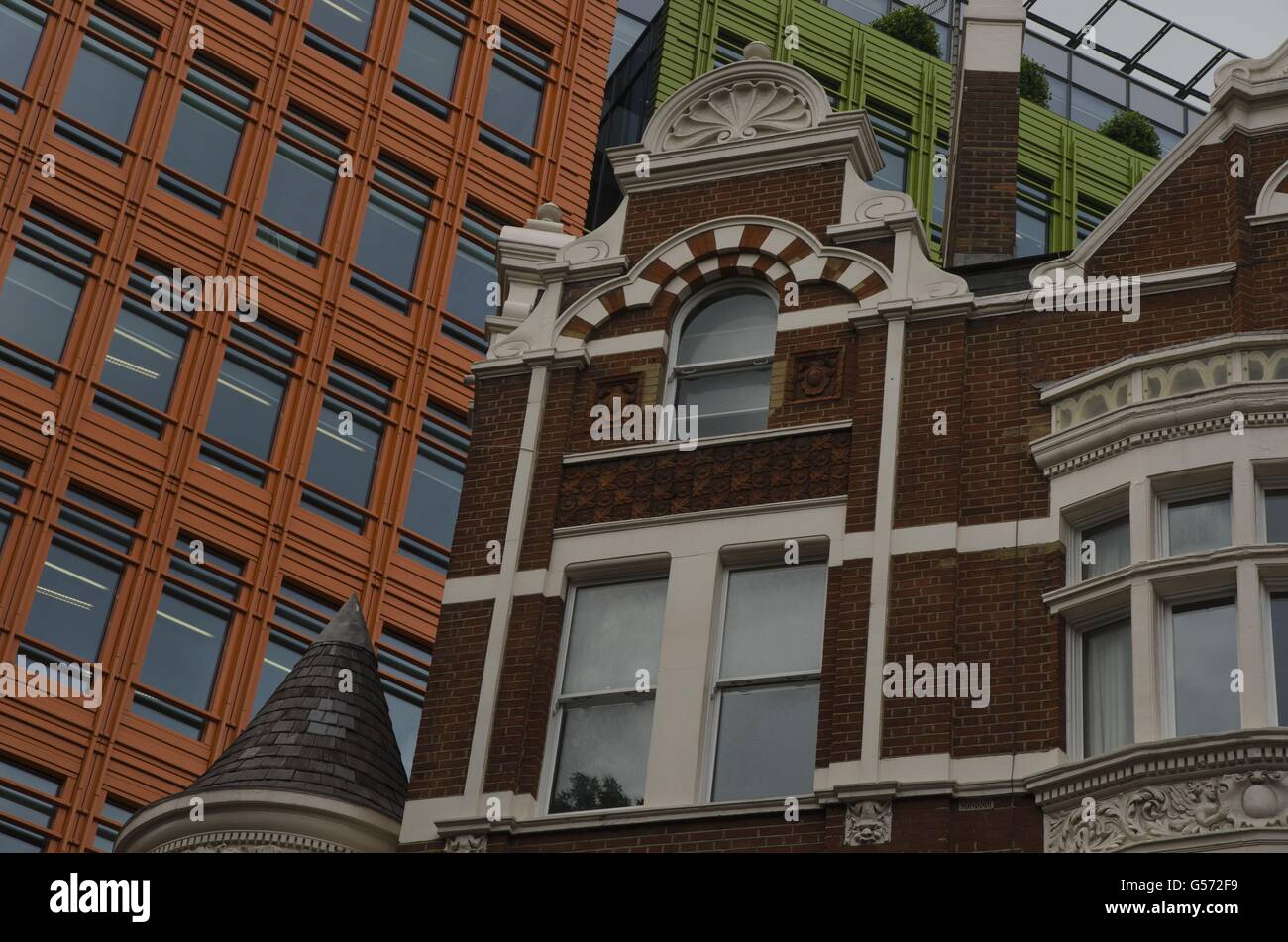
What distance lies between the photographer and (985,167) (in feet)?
66.8

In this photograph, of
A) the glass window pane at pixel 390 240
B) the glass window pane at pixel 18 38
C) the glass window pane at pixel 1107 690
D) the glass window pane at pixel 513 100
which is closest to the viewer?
the glass window pane at pixel 1107 690

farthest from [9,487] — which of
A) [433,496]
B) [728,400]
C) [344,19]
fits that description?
[728,400]

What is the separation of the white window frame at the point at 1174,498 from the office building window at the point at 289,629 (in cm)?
2517

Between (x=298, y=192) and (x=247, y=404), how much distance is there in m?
5.22

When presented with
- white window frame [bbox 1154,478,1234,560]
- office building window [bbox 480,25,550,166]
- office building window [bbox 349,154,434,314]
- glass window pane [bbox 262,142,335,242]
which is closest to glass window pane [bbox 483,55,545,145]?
office building window [bbox 480,25,550,166]

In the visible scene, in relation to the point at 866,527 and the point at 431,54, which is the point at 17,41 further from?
the point at 866,527

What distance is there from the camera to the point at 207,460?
40.0 m

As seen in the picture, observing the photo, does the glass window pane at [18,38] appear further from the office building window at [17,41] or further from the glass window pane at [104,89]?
the glass window pane at [104,89]

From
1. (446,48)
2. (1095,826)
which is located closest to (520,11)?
(446,48)

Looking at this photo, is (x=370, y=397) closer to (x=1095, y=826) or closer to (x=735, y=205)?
(x=735, y=205)

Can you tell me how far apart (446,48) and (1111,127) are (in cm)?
1719

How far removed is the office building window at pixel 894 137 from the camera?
50750 millimetres

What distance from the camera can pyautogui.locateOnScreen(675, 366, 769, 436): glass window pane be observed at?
18109 mm

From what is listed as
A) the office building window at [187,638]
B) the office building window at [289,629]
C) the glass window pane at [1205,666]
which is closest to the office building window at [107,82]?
the office building window at [187,638]
